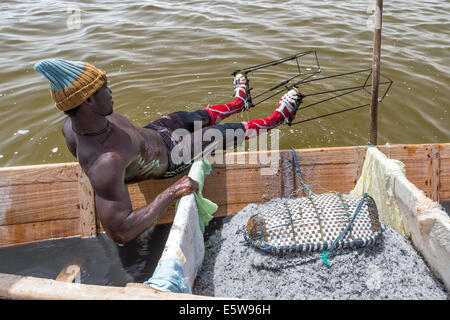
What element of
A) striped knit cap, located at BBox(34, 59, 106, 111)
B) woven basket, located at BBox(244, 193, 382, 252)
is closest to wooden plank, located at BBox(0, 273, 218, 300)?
woven basket, located at BBox(244, 193, 382, 252)

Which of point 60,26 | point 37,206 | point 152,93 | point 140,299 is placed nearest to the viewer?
point 140,299

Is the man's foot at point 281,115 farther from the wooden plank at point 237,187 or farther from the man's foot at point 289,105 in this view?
the wooden plank at point 237,187

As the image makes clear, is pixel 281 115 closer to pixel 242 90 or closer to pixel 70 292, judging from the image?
pixel 242 90

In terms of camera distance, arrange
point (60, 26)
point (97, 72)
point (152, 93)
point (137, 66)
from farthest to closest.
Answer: point (60, 26) < point (137, 66) < point (152, 93) < point (97, 72)

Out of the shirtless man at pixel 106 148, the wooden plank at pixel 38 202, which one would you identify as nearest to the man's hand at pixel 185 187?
the shirtless man at pixel 106 148

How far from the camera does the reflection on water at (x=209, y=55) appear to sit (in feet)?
15.6

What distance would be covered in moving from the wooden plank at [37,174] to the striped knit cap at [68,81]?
105 cm

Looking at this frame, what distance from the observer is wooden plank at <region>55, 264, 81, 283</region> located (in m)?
2.62

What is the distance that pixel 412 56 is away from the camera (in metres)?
6.61

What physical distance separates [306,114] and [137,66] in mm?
3442

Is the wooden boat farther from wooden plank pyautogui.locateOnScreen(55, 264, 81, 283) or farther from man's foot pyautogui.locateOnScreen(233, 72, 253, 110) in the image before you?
man's foot pyautogui.locateOnScreen(233, 72, 253, 110)

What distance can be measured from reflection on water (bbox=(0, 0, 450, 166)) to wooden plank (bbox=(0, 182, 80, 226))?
1.44m
